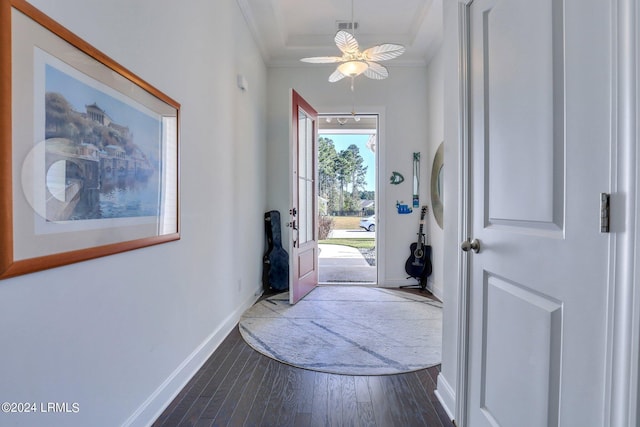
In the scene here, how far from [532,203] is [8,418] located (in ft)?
5.64

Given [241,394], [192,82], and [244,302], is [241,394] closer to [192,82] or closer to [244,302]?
[244,302]

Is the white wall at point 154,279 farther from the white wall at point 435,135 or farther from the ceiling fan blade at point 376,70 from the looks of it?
the white wall at point 435,135

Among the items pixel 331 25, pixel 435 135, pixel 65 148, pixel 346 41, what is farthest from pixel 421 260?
pixel 65 148

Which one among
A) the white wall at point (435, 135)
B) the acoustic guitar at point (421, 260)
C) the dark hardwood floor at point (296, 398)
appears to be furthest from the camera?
the acoustic guitar at point (421, 260)

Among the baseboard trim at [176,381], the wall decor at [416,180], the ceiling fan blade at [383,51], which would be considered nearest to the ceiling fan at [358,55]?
the ceiling fan blade at [383,51]

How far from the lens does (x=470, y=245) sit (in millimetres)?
1455

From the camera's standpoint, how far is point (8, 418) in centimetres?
90

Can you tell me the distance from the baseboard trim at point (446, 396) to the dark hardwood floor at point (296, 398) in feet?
0.10

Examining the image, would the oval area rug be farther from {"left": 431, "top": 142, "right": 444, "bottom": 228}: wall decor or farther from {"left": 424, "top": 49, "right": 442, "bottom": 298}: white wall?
{"left": 431, "top": 142, "right": 444, "bottom": 228}: wall decor

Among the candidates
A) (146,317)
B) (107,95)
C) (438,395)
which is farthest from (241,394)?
(107,95)

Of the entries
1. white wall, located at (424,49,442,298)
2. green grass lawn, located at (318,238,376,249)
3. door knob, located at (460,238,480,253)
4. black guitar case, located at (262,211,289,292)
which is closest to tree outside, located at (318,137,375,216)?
green grass lawn, located at (318,238,376,249)

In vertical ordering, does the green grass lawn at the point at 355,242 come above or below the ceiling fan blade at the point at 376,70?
below

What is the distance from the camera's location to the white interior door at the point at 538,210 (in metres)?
0.82

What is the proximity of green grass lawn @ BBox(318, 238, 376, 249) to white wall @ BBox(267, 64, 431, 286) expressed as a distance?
3837 mm
